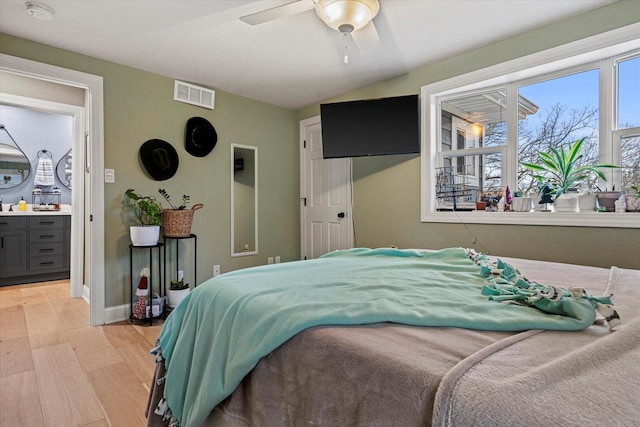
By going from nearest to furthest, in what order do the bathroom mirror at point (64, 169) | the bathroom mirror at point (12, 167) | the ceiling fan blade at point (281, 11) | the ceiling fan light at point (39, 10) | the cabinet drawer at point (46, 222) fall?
the ceiling fan blade at point (281, 11) → the ceiling fan light at point (39, 10) → the cabinet drawer at point (46, 222) → the bathroom mirror at point (12, 167) → the bathroom mirror at point (64, 169)

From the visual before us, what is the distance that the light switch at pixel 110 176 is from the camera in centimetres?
302

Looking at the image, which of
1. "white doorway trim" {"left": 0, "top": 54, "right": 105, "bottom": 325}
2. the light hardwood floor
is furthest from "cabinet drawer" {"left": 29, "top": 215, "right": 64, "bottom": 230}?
"white doorway trim" {"left": 0, "top": 54, "right": 105, "bottom": 325}

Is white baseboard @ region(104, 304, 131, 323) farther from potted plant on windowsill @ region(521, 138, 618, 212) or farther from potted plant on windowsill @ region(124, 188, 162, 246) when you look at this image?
potted plant on windowsill @ region(521, 138, 618, 212)

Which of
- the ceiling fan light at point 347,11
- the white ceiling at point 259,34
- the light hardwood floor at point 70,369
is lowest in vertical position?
the light hardwood floor at point 70,369

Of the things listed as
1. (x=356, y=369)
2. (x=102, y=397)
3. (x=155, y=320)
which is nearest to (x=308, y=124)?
(x=155, y=320)

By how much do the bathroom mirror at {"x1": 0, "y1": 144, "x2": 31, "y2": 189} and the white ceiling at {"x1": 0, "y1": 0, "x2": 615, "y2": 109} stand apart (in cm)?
297

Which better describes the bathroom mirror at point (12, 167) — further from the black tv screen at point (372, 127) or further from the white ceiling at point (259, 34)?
the black tv screen at point (372, 127)

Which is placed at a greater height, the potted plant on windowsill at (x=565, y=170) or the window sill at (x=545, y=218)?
the potted plant on windowsill at (x=565, y=170)

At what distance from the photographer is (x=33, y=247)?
4.51 meters

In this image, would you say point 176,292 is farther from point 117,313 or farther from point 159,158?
point 159,158

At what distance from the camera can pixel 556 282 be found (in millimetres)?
1298

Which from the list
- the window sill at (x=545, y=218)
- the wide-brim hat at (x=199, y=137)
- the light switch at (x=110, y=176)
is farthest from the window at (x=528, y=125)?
the light switch at (x=110, y=176)

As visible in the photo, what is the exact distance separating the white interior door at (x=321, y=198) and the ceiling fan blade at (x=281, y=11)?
6.75 ft

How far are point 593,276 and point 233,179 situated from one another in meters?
3.36
